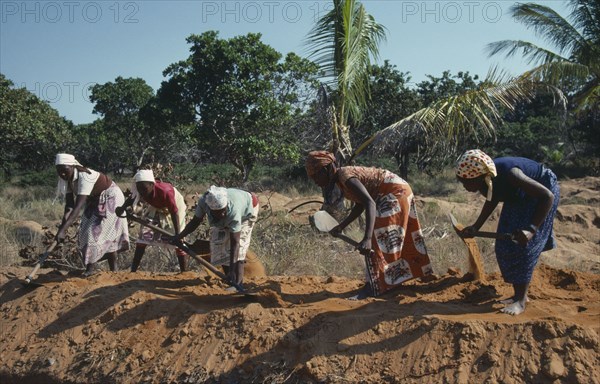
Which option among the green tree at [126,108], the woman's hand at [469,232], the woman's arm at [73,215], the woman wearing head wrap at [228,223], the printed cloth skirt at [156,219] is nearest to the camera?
the woman's hand at [469,232]

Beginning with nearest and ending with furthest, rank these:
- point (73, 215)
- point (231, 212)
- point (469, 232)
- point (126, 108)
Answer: point (469, 232) < point (231, 212) < point (73, 215) < point (126, 108)

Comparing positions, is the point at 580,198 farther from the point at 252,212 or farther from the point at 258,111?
the point at 252,212

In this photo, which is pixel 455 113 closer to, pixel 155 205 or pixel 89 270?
pixel 155 205

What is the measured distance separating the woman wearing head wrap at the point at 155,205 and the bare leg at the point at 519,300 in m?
3.12

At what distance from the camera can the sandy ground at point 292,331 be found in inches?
157

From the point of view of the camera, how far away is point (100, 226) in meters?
6.25

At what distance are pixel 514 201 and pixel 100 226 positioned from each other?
13.0 feet

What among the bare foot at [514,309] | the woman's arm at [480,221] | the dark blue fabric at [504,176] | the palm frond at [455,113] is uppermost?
the palm frond at [455,113]

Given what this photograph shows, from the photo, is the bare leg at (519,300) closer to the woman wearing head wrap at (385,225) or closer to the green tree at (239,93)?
the woman wearing head wrap at (385,225)

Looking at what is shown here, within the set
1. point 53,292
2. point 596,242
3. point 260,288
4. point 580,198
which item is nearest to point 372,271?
point 260,288

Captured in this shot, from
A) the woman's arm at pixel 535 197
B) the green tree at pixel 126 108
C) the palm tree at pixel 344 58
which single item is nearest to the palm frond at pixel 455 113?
the palm tree at pixel 344 58

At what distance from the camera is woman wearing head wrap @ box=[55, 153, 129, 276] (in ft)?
19.9

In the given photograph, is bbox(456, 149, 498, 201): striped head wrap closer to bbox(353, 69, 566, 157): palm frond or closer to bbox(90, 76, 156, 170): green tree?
bbox(353, 69, 566, 157): palm frond

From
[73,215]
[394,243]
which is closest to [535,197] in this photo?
[394,243]
